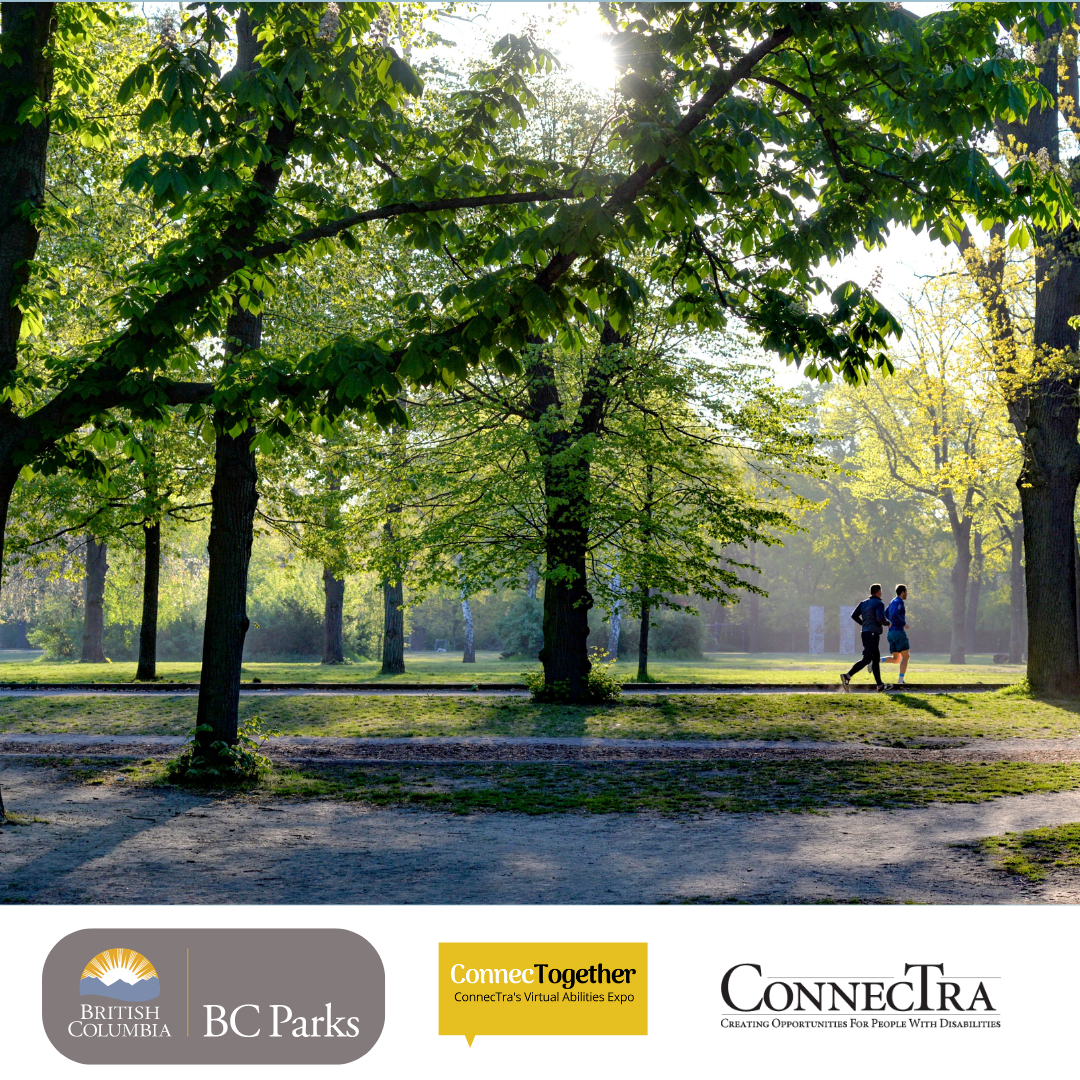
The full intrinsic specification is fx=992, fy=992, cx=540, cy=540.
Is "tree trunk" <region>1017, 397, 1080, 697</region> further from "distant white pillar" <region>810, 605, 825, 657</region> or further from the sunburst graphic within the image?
"distant white pillar" <region>810, 605, 825, 657</region>

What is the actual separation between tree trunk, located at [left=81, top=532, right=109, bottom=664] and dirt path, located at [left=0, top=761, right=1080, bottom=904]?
24.8 m

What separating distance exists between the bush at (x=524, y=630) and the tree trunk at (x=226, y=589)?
29.4 meters

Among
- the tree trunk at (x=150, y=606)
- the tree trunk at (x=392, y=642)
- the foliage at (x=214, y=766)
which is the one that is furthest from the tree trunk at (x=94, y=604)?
the foliage at (x=214, y=766)

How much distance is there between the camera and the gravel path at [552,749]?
11.5m

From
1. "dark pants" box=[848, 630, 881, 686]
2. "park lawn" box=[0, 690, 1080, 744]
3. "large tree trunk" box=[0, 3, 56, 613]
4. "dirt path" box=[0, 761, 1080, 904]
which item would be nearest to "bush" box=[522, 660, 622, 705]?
"park lawn" box=[0, 690, 1080, 744]

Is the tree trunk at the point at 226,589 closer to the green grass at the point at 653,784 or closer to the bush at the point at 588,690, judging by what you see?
the green grass at the point at 653,784

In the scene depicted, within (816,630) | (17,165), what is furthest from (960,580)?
(17,165)

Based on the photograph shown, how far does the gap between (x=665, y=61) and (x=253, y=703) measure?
12.5 metres

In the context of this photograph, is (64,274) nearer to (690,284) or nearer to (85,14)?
(85,14)

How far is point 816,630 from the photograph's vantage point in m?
59.7

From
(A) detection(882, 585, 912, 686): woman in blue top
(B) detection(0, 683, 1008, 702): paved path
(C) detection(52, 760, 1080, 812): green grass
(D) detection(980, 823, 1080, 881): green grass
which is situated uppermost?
(A) detection(882, 585, 912, 686): woman in blue top

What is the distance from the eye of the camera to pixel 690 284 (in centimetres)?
802

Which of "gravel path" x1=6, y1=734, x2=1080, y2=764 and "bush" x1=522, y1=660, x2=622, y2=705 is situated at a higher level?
"bush" x1=522, y1=660, x2=622, y2=705

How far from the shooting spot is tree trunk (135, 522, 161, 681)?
22520 mm
